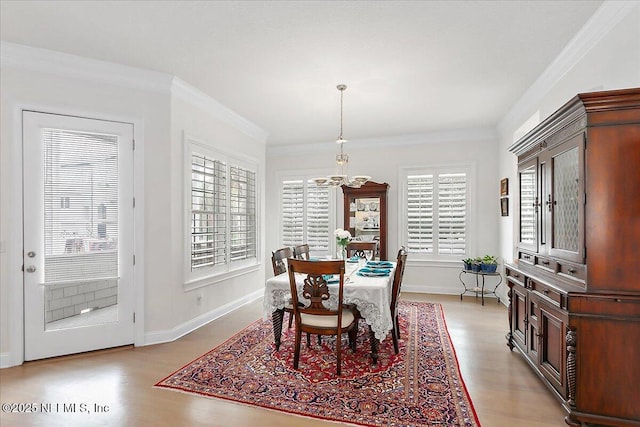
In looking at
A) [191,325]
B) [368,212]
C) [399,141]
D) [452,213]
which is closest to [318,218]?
[368,212]

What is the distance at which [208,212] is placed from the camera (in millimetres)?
4375

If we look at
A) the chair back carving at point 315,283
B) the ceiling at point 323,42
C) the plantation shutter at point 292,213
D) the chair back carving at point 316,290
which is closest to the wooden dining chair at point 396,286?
the chair back carving at point 315,283

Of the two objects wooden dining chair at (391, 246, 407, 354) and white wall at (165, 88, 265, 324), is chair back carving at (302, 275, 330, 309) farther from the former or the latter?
white wall at (165, 88, 265, 324)

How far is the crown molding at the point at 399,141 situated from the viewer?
5723 mm

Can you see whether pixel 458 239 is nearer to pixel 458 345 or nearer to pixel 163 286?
pixel 458 345

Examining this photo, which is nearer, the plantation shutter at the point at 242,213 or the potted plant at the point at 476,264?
the plantation shutter at the point at 242,213

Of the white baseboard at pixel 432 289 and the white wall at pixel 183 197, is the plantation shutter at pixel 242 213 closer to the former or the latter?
the white wall at pixel 183 197

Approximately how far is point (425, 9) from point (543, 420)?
2.96 metres

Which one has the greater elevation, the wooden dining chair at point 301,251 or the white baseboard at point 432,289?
the wooden dining chair at point 301,251

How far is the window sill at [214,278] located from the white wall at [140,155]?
8 cm

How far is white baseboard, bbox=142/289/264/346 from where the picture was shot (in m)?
3.57

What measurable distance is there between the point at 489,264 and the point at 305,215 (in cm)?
341

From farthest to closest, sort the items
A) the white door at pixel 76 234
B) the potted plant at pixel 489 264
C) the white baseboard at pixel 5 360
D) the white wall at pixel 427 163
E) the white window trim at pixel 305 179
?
the white window trim at pixel 305 179 < the white wall at pixel 427 163 < the potted plant at pixel 489 264 < the white door at pixel 76 234 < the white baseboard at pixel 5 360

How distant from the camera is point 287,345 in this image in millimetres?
3447
